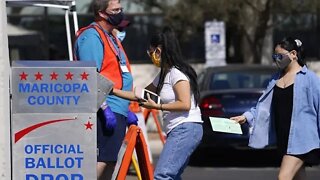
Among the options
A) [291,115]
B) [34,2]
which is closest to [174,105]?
[291,115]

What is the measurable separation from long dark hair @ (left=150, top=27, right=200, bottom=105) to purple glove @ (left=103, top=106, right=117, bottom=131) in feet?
1.59

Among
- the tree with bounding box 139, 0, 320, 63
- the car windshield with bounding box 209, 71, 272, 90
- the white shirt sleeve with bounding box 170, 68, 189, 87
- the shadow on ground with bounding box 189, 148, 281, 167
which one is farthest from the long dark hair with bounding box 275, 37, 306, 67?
the tree with bounding box 139, 0, 320, 63

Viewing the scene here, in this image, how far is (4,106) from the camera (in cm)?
553

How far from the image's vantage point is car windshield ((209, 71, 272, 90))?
12484 mm

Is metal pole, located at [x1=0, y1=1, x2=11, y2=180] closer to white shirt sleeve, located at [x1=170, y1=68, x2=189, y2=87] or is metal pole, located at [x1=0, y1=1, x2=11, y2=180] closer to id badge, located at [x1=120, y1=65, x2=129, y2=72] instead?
id badge, located at [x1=120, y1=65, x2=129, y2=72]

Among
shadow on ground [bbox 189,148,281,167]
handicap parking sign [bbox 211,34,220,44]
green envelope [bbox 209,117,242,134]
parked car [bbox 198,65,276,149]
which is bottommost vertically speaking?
shadow on ground [bbox 189,148,281,167]

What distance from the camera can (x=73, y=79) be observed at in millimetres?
5738

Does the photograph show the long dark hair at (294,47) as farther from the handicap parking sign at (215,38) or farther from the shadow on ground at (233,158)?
the handicap parking sign at (215,38)

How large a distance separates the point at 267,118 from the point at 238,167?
540 centimetres

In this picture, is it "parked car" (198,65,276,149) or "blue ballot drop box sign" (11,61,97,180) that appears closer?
"blue ballot drop box sign" (11,61,97,180)

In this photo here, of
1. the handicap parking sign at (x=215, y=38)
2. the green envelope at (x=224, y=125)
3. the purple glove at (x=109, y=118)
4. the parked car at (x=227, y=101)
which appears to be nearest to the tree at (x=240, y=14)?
the handicap parking sign at (x=215, y=38)

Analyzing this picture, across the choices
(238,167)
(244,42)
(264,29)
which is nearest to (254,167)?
(238,167)

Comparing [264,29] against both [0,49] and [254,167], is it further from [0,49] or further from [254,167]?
[0,49]

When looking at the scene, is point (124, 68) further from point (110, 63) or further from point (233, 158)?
point (233, 158)
